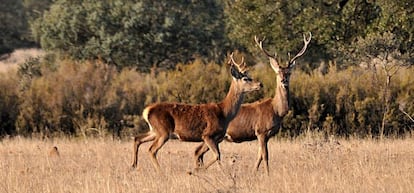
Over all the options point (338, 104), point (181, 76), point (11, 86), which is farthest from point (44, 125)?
point (338, 104)

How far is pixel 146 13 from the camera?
32.6m

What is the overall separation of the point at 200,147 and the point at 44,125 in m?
8.50

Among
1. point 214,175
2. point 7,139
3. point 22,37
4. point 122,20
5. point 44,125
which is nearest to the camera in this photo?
point 214,175

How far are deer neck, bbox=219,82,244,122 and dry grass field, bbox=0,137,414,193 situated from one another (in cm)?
70

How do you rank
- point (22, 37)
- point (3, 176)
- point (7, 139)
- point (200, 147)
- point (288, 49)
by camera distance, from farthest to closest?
point (22, 37)
point (288, 49)
point (7, 139)
point (200, 147)
point (3, 176)

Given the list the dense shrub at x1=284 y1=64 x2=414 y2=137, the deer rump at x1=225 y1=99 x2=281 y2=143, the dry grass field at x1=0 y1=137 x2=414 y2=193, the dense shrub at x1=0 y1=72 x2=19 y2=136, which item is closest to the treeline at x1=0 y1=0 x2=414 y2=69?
the dense shrub at x1=284 y1=64 x2=414 y2=137

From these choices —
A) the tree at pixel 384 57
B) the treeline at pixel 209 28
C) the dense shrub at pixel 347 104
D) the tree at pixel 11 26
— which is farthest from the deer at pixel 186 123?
the tree at pixel 11 26

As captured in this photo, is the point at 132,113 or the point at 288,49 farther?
the point at 288,49

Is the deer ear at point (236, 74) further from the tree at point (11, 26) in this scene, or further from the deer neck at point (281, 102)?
the tree at point (11, 26)

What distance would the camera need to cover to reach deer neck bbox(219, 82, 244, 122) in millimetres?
14055

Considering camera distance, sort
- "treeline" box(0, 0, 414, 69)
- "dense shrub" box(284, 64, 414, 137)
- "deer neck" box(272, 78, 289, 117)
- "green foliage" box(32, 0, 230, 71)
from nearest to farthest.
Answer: "deer neck" box(272, 78, 289, 117)
"dense shrub" box(284, 64, 414, 137)
"treeline" box(0, 0, 414, 69)
"green foliage" box(32, 0, 230, 71)

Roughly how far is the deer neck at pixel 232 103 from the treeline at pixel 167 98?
282 inches

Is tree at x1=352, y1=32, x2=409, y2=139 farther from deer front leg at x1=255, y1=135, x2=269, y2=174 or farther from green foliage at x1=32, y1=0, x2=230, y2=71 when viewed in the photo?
green foliage at x1=32, y1=0, x2=230, y2=71

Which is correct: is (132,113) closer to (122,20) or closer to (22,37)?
(122,20)
